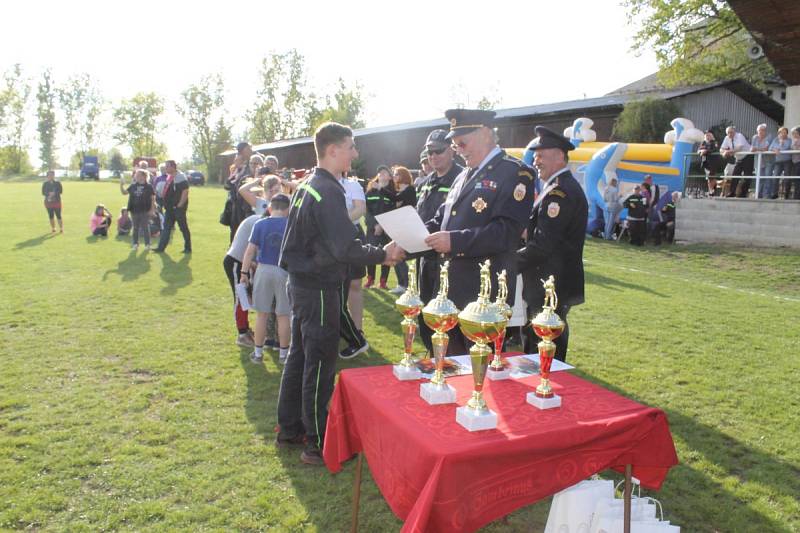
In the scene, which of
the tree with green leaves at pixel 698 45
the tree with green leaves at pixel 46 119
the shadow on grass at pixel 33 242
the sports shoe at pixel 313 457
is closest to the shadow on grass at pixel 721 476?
the sports shoe at pixel 313 457

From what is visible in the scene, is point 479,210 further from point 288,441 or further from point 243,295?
point 243,295

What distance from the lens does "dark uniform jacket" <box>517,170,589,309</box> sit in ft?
13.8

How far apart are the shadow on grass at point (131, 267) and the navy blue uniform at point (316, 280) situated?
7.83 m

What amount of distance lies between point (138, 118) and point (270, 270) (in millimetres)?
86486

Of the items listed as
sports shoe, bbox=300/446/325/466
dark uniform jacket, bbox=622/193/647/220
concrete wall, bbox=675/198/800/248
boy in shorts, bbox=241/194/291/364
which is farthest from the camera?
dark uniform jacket, bbox=622/193/647/220

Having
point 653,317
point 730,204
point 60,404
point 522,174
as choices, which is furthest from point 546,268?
point 730,204

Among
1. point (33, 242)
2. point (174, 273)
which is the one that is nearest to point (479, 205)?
point (174, 273)

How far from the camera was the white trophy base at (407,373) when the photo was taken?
2746mm

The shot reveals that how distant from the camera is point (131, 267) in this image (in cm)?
1174

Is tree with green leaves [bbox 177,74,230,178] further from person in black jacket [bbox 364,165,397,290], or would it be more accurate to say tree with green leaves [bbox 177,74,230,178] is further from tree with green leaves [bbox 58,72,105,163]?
person in black jacket [bbox 364,165,397,290]

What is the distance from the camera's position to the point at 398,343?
267 inches

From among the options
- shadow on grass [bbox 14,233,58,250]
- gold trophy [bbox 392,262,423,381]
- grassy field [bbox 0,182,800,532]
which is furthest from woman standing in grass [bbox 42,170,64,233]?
gold trophy [bbox 392,262,423,381]

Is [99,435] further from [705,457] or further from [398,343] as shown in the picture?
[705,457]

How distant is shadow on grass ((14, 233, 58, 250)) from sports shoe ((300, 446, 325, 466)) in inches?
514
